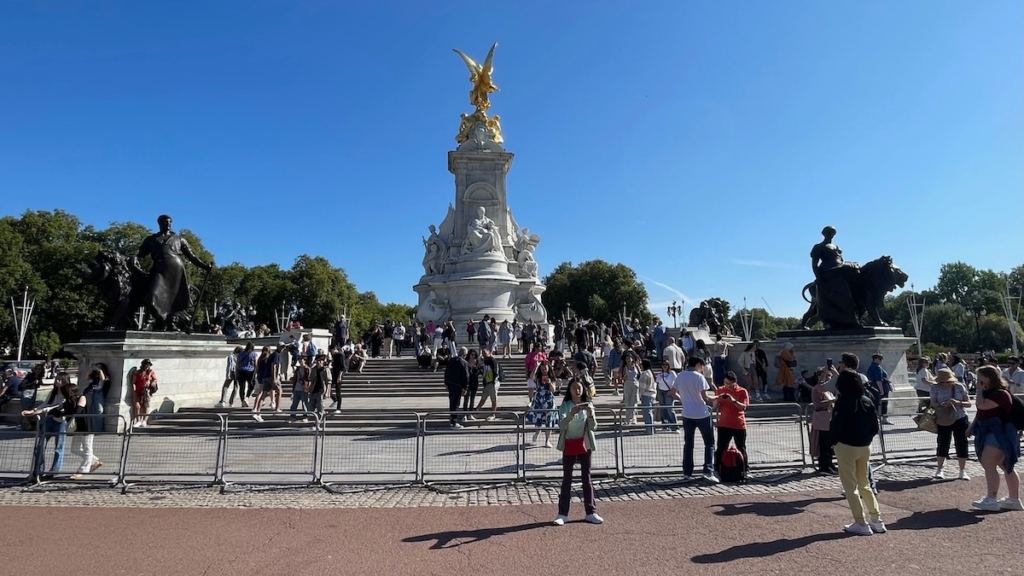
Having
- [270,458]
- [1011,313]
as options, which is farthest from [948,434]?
[1011,313]

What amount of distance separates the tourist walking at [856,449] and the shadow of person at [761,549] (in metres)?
0.31

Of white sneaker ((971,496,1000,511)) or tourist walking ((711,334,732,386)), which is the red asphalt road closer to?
white sneaker ((971,496,1000,511))

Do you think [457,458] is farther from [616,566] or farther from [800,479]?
[800,479]

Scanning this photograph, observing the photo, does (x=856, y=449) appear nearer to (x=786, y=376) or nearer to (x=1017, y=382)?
(x=1017, y=382)

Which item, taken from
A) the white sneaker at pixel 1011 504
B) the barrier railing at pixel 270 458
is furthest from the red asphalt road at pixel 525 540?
the barrier railing at pixel 270 458

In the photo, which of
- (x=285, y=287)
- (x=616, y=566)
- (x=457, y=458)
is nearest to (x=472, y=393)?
(x=457, y=458)

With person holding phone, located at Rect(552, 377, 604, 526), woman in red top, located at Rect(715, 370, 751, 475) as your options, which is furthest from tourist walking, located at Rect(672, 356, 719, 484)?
person holding phone, located at Rect(552, 377, 604, 526)

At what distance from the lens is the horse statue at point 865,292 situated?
15.1 metres

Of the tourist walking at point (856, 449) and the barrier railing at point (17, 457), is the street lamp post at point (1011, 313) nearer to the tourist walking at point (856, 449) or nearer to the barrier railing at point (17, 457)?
the tourist walking at point (856, 449)

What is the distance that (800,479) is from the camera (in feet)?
26.9

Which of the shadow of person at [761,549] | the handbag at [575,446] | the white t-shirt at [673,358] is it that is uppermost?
the white t-shirt at [673,358]

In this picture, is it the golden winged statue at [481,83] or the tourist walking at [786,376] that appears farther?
the golden winged statue at [481,83]

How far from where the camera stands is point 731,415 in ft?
26.3

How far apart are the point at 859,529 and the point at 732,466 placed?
7.46 ft
